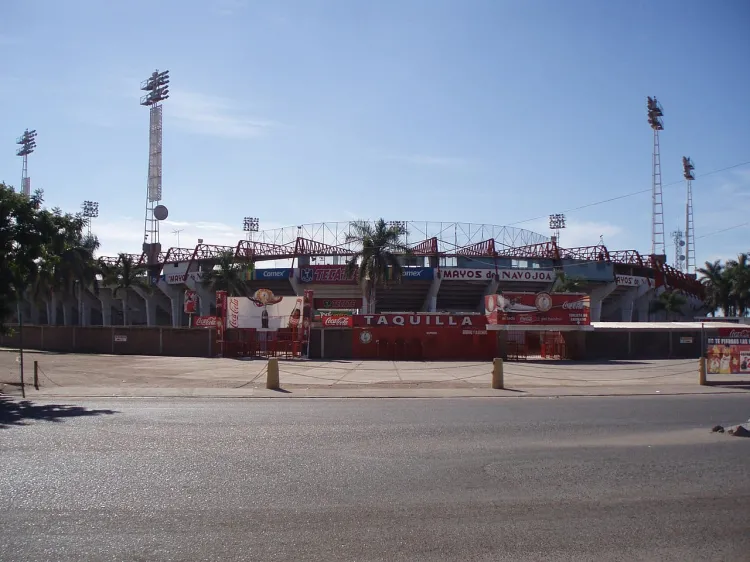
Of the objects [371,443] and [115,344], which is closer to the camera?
[371,443]

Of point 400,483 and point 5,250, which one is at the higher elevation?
point 5,250

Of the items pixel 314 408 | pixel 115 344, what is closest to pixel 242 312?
pixel 115 344

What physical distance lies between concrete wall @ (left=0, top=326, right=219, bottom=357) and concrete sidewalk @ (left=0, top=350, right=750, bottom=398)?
11.7 feet

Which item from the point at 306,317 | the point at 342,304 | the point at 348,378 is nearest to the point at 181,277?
the point at 342,304

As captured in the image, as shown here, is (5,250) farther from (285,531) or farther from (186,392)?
(285,531)

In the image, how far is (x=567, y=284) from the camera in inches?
2667

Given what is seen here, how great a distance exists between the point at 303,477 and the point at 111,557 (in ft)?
10.7

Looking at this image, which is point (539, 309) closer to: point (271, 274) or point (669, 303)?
point (271, 274)

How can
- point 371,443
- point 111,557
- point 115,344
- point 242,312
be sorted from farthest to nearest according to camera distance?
point 115,344, point 242,312, point 371,443, point 111,557

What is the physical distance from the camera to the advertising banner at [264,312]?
40.2 metres

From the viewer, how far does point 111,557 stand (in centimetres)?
627

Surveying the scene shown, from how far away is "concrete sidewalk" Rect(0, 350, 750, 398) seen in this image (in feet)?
69.3

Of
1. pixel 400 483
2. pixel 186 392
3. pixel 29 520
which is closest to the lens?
pixel 29 520

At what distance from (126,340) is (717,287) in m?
76.2
